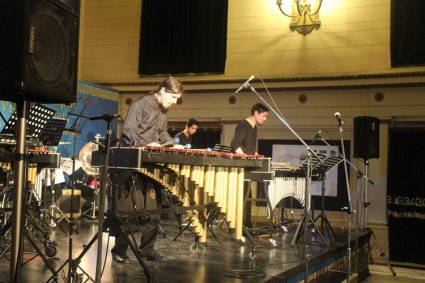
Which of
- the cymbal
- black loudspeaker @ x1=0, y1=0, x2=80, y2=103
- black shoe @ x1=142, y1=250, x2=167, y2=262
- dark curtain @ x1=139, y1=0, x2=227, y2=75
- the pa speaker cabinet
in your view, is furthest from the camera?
dark curtain @ x1=139, y1=0, x2=227, y2=75

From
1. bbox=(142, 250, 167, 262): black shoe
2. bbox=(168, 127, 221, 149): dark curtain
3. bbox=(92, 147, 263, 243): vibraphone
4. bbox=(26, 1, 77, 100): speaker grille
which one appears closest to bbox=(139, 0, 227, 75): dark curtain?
bbox=(168, 127, 221, 149): dark curtain

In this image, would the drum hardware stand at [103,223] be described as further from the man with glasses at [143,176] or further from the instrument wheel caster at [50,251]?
the instrument wheel caster at [50,251]

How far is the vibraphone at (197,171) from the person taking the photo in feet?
13.1

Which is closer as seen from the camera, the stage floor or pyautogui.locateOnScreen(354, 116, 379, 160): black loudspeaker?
the stage floor

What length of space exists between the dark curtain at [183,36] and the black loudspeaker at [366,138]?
3337 mm

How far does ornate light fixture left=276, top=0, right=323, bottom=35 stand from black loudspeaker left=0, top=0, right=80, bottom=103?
7.60m

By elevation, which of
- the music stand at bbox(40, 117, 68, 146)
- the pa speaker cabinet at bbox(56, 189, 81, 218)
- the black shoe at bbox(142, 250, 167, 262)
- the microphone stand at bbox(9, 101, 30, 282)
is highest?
the music stand at bbox(40, 117, 68, 146)

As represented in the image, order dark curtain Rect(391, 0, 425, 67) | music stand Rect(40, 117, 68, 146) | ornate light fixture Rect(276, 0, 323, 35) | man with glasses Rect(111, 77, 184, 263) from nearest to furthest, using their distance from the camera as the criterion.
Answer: man with glasses Rect(111, 77, 184, 263), music stand Rect(40, 117, 68, 146), dark curtain Rect(391, 0, 425, 67), ornate light fixture Rect(276, 0, 323, 35)

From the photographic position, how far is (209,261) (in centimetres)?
504

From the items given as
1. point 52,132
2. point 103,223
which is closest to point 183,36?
point 52,132

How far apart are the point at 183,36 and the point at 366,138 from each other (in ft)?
14.8

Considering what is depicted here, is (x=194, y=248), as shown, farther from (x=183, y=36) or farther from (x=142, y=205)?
(x=183, y=36)

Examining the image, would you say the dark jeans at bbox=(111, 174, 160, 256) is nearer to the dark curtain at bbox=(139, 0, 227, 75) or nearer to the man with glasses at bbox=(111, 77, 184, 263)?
the man with glasses at bbox=(111, 77, 184, 263)

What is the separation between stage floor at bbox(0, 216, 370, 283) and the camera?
13.8ft
